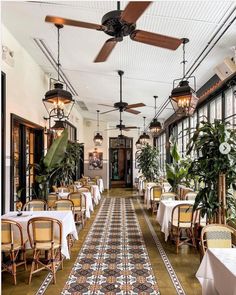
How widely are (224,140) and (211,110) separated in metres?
3.19

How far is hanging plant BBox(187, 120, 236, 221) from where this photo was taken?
4027 millimetres

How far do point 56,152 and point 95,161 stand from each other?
9.65 metres

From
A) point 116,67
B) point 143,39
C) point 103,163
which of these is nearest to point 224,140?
point 143,39

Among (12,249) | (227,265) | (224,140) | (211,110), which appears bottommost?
(12,249)

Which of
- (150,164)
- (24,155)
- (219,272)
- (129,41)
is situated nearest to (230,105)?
(129,41)

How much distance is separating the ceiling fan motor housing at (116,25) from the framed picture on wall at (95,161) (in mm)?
13638

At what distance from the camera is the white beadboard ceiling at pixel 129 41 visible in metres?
3.87

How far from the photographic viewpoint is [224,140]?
4.03 m

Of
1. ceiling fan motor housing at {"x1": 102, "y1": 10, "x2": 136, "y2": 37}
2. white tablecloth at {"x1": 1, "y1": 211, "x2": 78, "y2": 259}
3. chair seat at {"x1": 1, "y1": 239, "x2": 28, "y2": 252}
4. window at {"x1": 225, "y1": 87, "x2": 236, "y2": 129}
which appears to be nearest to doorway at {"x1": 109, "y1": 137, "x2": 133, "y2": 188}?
window at {"x1": 225, "y1": 87, "x2": 236, "y2": 129}

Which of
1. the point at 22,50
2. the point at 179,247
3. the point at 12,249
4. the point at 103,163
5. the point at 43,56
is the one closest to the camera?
the point at 12,249

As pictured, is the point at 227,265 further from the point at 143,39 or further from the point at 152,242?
the point at 152,242

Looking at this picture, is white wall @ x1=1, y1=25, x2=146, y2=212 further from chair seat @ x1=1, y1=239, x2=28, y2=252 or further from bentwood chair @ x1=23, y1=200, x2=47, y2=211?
chair seat @ x1=1, y1=239, x2=28, y2=252

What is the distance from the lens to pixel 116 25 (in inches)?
114

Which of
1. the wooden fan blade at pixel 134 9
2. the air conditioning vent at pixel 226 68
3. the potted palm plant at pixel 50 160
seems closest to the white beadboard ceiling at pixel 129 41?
the air conditioning vent at pixel 226 68
